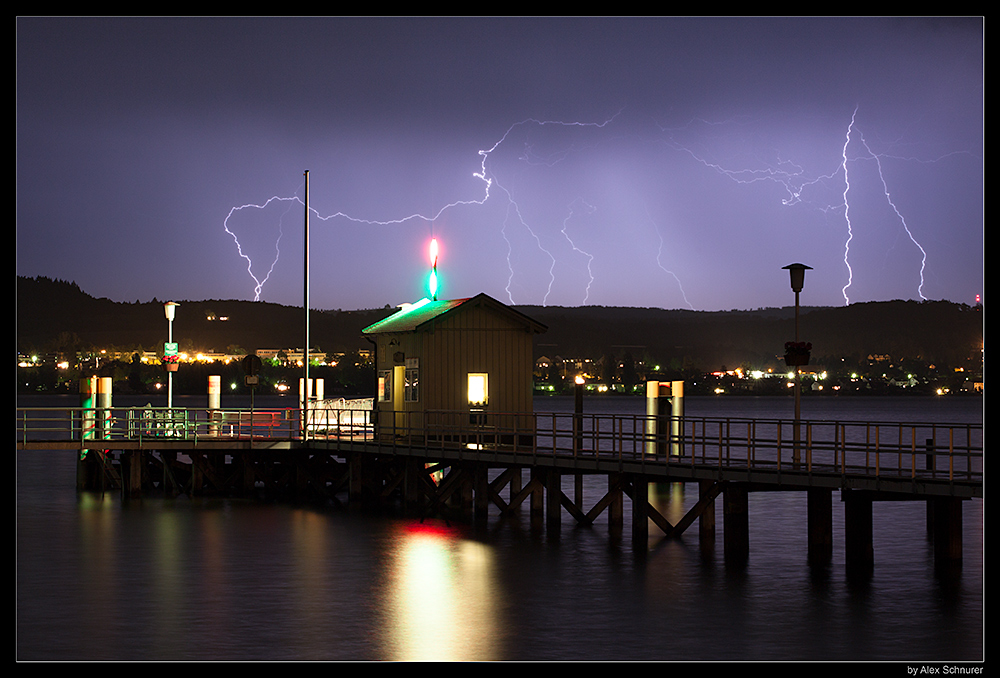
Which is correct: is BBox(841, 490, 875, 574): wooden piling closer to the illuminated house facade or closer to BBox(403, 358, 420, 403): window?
the illuminated house facade

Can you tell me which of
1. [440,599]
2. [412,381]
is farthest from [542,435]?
[440,599]

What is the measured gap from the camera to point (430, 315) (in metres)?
33.0

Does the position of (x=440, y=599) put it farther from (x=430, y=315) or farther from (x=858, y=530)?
(x=430, y=315)

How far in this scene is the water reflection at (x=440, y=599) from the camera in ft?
60.8

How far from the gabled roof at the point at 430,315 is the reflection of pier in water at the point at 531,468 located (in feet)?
7.87

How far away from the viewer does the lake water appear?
1870 cm

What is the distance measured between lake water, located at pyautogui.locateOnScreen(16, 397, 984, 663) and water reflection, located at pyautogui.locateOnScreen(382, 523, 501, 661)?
6cm

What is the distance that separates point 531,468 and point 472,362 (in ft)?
12.2

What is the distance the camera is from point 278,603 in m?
22.0
